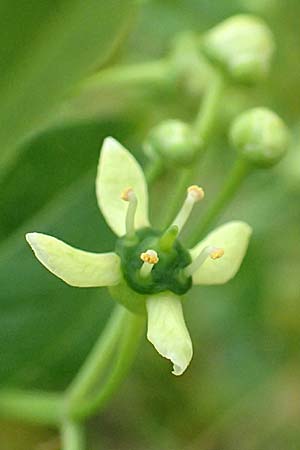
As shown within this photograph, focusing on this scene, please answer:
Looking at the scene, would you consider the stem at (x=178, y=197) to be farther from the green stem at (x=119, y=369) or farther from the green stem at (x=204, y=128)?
the green stem at (x=119, y=369)

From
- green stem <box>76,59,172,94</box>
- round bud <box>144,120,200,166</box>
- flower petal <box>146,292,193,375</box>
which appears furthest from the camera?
green stem <box>76,59,172,94</box>

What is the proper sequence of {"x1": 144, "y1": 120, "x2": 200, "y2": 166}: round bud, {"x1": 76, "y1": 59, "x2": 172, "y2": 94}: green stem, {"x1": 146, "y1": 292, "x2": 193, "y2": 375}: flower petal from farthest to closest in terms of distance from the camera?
{"x1": 76, "y1": 59, "x2": 172, "y2": 94}: green stem, {"x1": 144, "y1": 120, "x2": 200, "y2": 166}: round bud, {"x1": 146, "y1": 292, "x2": 193, "y2": 375}: flower petal

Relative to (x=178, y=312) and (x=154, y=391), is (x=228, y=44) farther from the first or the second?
(x=154, y=391)

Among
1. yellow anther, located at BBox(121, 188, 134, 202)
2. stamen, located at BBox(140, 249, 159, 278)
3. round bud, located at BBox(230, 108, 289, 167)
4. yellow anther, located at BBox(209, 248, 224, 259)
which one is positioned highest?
round bud, located at BBox(230, 108, 289, 167)

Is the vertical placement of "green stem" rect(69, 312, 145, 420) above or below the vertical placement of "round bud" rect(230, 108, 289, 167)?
below

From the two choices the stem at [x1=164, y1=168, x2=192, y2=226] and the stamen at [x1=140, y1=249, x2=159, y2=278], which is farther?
the stem at [x1=164, y1=168, x2=192, y2=226]

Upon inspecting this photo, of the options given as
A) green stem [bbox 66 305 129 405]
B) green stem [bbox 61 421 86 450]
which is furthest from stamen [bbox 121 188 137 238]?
green stem [bbox 61 421 86 450]

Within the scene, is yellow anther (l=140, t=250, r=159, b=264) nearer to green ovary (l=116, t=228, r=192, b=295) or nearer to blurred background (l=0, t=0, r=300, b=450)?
green ovary (l=116, t=228, r=192, b=295)
